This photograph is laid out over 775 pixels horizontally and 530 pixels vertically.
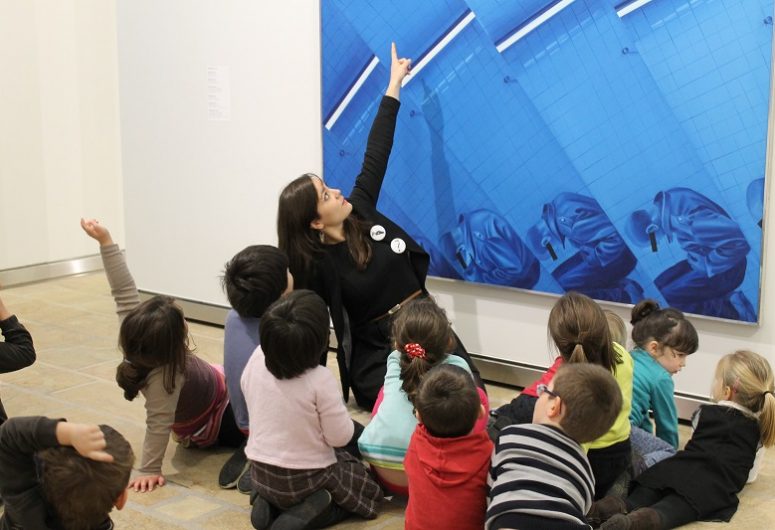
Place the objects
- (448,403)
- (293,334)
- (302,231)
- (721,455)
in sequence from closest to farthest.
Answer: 1. (448,403)
2. (293,334)
3. (721,455)
4. (302,231)

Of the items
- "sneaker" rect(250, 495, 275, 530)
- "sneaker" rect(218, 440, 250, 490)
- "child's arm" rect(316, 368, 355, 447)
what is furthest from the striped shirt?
"sneaker" rect(218, 440, 250, 490)

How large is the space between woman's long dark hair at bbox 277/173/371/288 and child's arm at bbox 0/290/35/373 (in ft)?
3.51

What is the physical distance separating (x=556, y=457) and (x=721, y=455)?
854mm

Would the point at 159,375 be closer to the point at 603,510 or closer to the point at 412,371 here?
the point at 412,371

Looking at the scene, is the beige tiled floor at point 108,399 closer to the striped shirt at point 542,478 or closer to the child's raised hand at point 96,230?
the striped shirt at point 542,478

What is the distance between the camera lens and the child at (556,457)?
95.1 inches

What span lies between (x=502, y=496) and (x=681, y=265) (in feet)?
4.84

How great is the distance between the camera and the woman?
3.71 meters

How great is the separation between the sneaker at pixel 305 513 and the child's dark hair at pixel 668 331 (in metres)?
1.20

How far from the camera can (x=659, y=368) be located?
3291 millimetres

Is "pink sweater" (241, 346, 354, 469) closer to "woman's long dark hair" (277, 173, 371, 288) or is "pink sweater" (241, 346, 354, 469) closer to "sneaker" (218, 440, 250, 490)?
"sneaker" (218, 440, 250, 490)

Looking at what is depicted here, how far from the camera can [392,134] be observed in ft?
13.2

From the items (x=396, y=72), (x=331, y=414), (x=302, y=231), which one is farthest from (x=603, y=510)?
(x=396, y=72)

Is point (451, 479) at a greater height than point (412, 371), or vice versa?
point (412, 371)
